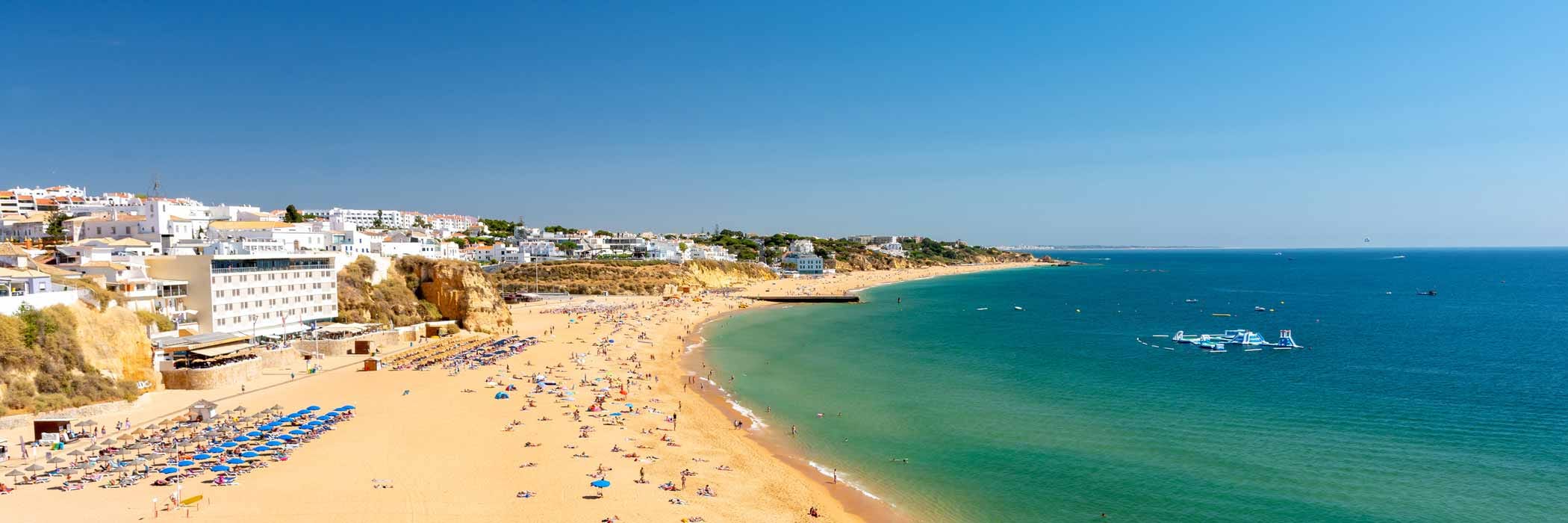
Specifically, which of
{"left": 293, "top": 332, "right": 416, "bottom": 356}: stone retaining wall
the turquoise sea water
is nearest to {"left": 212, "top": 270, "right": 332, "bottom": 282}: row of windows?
{"left": 293, "top": 332, "right": 416, "bottom": 356}: stone retaining wall

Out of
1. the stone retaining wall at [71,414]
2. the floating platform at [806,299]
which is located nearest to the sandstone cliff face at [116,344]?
the stone retaining wall at [71,414]

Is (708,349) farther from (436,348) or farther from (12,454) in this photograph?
(12,454)

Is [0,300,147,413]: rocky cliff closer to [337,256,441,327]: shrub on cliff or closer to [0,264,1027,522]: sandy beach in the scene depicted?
[0,264,1027,522]: sandy beach

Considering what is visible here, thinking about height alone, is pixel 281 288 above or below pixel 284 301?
above

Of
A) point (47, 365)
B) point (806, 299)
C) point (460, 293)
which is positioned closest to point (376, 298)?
point (460, 293)

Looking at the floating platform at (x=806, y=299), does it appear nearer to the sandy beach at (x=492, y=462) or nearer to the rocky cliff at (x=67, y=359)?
the sandy beach at (x=492, y=462)

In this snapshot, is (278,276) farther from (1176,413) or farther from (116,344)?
(1176,413)
